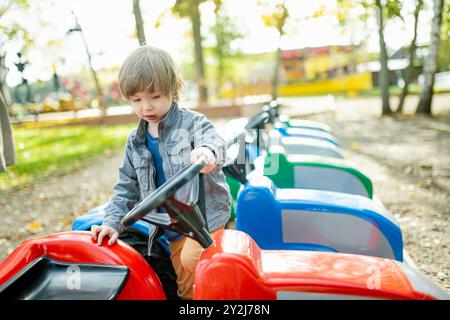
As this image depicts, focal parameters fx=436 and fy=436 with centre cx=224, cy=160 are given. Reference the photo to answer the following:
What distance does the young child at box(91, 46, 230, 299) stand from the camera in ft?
5.24

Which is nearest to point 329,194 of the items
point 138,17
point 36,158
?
point 138,17

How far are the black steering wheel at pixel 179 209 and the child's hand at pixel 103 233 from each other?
0.23 meters

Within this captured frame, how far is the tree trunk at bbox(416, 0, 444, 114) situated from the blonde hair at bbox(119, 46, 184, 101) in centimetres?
893

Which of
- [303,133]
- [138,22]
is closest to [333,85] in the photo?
[303,133]

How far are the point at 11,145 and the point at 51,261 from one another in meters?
1.62

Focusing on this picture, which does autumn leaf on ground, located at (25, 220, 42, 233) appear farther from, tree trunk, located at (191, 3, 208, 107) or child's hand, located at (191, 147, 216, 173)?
tree trunk, located at (191, 3, 208, 107)

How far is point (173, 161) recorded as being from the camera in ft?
5.82

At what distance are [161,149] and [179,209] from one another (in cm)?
53

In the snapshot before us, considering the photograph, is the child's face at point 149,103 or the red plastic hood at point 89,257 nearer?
the red plastic hood at point 89,257

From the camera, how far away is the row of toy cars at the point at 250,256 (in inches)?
50.0

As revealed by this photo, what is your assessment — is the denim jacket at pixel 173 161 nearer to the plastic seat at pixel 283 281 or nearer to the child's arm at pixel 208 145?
the child's arm at pixel 208 145

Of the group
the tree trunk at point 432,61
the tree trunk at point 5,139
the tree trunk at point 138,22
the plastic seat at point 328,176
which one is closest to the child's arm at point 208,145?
the plastic seat at point 328,176

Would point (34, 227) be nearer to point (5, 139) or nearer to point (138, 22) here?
point (5, 139)

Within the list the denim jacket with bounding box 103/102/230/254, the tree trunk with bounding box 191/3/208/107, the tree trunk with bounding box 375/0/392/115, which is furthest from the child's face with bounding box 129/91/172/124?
the tree trunk with bounding box 191/3/208/107
